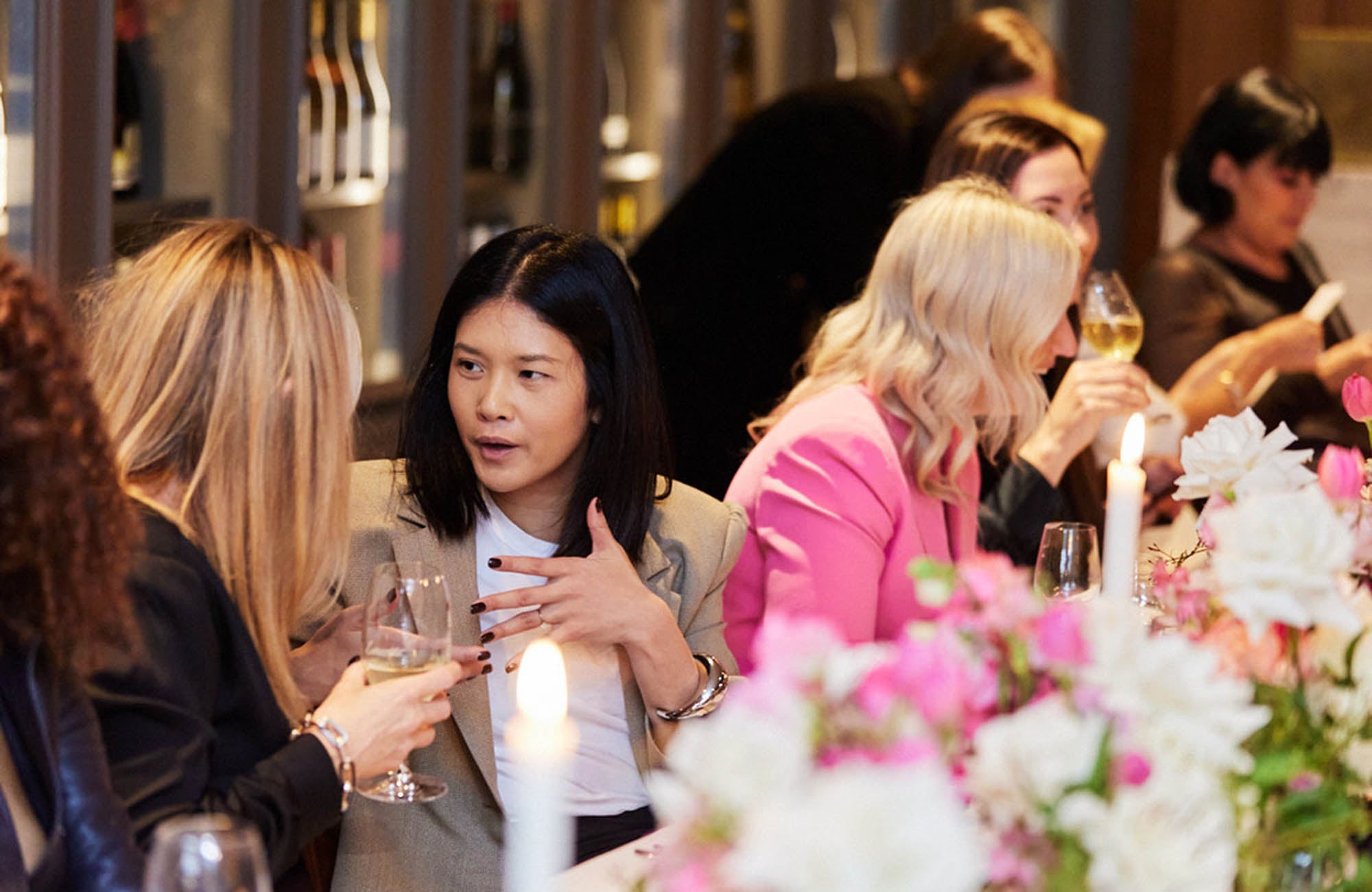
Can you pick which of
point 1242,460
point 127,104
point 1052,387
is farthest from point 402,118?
point 1242,460

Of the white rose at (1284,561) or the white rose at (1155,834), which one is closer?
the white rose at (1155,834)

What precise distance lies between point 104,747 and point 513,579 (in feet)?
2.33

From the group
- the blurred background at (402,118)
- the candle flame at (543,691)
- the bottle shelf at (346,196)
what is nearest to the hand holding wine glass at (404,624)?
the candle flame at (543,691)

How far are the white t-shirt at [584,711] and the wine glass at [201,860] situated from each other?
0.93 metres

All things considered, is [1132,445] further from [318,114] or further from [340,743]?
[318,114]

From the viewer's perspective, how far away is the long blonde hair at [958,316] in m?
2.20

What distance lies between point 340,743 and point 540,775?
626mm

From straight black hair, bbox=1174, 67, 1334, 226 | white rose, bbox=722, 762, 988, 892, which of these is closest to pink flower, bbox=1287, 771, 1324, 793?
white rose, bbox=722, 762, 988, 892

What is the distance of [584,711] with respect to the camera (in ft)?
6.20

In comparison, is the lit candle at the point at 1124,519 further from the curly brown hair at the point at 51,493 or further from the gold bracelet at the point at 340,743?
the curly brown hair at the point at 51,493

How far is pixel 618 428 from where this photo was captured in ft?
6.41

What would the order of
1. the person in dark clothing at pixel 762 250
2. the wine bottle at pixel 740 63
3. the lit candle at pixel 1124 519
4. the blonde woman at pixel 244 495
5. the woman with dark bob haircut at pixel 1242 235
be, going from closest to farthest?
the blonde woman at pixel 244 495 → the lit candle at pixel 1124 519 → the person in dark clothing at pixel 762 250 → the woman with dark bob haircut at pixel 1242 235 → the wine bottle at pixel 740 63

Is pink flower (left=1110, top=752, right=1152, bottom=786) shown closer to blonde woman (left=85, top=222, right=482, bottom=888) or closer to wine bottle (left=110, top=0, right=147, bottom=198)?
blonde woman (left=85, top=222, right=482, bottom=888)

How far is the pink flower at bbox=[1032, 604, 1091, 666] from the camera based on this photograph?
3.14 ft
